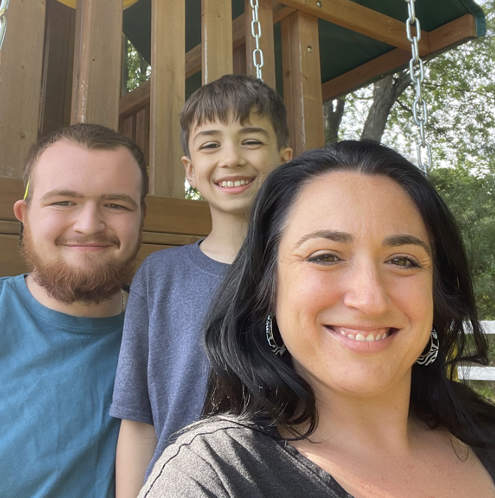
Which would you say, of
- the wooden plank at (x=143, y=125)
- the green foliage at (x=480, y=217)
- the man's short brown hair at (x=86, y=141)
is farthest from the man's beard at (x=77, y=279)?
the green foliage at (x=480, y=217)

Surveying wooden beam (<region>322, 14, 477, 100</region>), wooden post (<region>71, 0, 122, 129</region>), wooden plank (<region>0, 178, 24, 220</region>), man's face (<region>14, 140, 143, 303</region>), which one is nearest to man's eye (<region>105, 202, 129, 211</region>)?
man's face (<region>14, 140, 143, 303</region>)

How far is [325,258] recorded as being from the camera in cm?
124

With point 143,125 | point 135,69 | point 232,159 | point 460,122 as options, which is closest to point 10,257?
point 232,159

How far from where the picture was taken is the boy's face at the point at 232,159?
2.08 meters

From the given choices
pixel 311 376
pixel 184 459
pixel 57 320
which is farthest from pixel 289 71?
pixel 184 459

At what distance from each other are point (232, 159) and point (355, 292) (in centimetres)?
103

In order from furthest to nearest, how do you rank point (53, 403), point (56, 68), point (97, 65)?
point (56, 68) < point (97, 65) < point (53, 403)

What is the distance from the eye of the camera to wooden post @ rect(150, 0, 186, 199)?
3.09 meters

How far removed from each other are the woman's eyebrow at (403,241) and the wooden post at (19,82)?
1974 millimetres

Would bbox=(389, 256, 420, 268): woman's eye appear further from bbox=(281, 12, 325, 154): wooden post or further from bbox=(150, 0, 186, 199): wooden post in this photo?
bbox=(281, 12, 325, 154): wooden post

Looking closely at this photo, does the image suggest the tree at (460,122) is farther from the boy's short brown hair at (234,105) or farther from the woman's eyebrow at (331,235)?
the woman's eyebrow at (331,235)

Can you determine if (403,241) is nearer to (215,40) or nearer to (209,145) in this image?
(209,145)

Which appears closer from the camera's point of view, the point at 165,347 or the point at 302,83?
the point at 165,347

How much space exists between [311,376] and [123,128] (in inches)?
205
